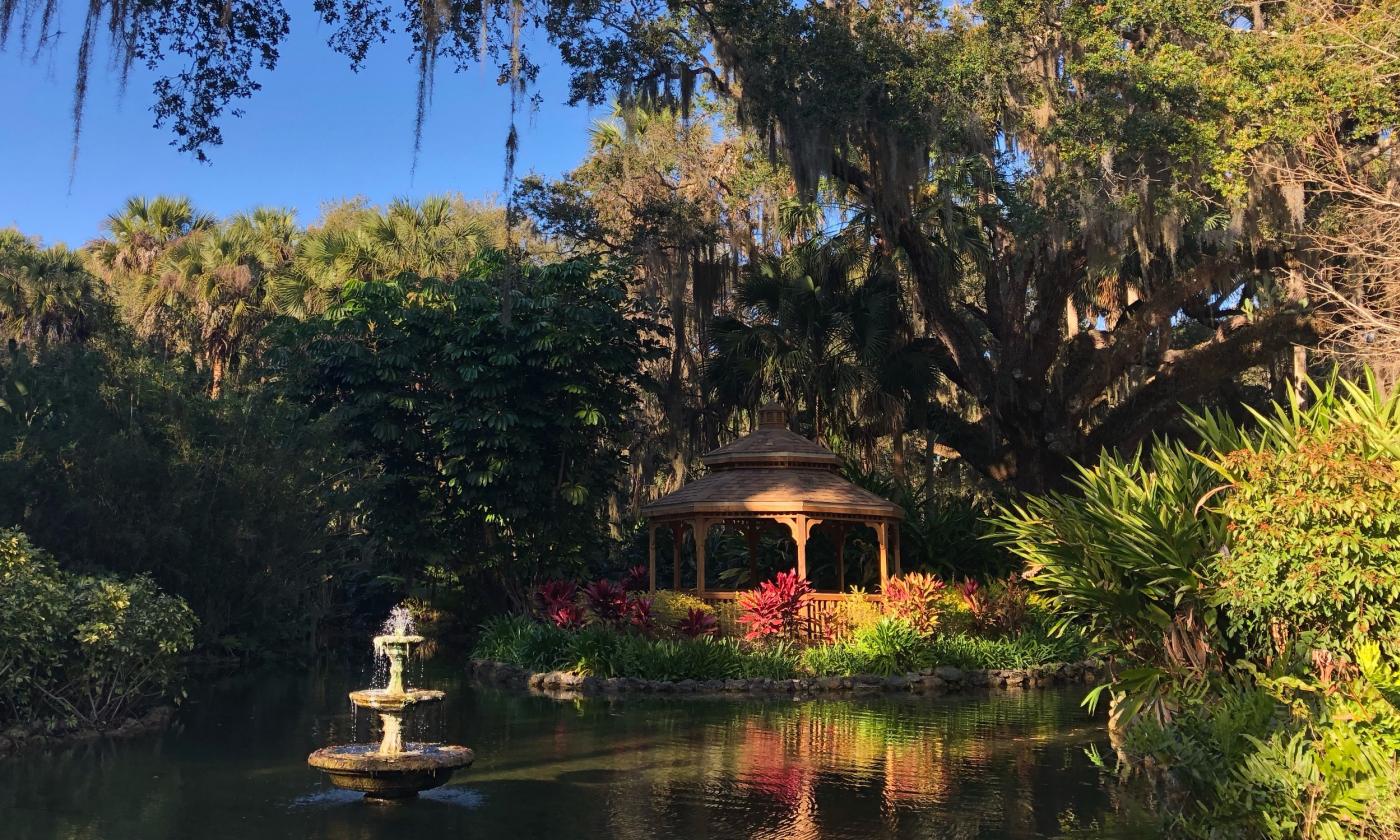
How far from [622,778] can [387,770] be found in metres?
2.06

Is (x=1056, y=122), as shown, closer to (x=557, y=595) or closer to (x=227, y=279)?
(x=557, y=595)

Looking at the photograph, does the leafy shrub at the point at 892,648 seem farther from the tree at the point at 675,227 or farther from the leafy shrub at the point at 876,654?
the tree at the point at 675,227

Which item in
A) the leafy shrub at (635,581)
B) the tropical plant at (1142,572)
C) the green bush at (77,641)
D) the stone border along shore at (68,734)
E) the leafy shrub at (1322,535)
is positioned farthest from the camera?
the leafy shrub at (635,581)

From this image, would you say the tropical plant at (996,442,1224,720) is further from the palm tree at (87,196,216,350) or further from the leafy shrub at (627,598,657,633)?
the palm tree at (87,196,216,350)

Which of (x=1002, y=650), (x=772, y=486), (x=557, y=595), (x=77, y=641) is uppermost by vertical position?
(x=772, y=486)

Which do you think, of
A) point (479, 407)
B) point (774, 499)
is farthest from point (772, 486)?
point (479, 407)

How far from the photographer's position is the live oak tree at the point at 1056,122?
1673 cm

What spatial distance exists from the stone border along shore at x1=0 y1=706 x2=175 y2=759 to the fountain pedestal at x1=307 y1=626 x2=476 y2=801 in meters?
4.32

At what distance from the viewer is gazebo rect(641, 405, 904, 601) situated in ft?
65.8

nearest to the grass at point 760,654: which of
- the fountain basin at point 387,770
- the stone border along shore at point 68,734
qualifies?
the stone border along shore at point 68,734

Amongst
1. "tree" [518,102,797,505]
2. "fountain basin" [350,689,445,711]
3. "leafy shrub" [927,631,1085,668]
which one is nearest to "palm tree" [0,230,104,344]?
"tree" [518,102,797,505]

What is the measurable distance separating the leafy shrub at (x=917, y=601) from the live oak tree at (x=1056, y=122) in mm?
5707

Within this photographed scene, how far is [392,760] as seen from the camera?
910 cm

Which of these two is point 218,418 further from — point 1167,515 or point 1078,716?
point 1167,515
